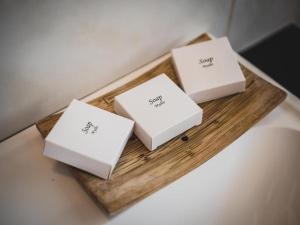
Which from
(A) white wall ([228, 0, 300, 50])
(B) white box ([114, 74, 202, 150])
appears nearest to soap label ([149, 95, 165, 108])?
(B) white box ([114, 74, 202, 150])

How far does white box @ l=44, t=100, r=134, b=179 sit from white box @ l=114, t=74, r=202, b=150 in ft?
0.08

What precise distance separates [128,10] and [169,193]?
0.33 m

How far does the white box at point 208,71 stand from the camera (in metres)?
0.63

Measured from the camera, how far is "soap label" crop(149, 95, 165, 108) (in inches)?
22.9

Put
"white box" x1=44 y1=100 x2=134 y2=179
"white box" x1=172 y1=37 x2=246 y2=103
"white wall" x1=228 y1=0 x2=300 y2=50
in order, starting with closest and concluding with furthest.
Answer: "white box" x1=44 y1=100 x2=134 y2=179
"white box" x1=172 y1=37 x2=246 y2=103
"white wall" x1=228 y1=0 x2=300 y2=50

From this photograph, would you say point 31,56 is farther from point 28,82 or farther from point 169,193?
point 169,193

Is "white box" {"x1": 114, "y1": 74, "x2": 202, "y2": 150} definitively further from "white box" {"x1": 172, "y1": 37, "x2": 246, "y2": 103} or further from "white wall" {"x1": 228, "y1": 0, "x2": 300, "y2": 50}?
"white wall" {"x1": 228, "y1": 0, "x2": 300, "y2": 50}

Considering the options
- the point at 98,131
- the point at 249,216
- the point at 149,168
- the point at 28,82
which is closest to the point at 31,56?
the point at 28,82

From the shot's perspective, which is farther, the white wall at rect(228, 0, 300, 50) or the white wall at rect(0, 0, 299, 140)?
the white wall at rect(228, 0, 300, 50)

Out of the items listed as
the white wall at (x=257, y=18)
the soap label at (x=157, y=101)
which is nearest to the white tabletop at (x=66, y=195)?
the soap label at (x=157, y=101)

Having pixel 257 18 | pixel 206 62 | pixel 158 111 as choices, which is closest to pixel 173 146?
pixel 158 111

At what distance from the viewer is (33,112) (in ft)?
2.09

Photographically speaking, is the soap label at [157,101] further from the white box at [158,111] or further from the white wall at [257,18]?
the white wall at [257,18]

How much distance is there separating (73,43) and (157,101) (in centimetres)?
18
